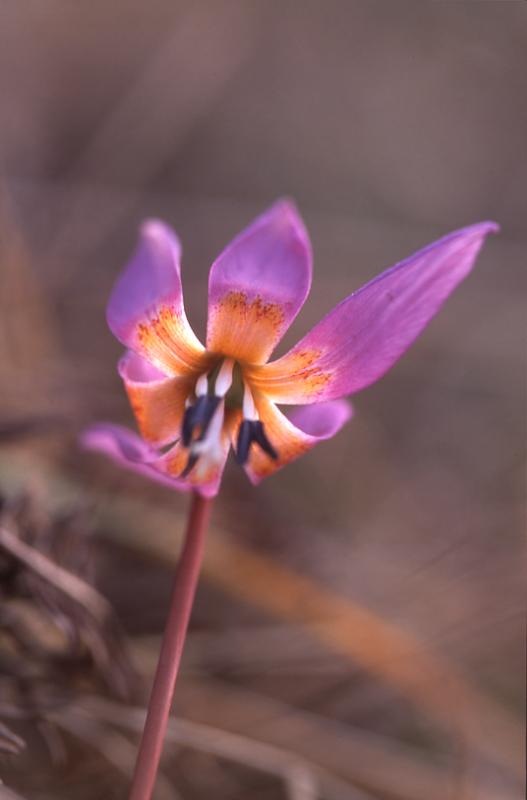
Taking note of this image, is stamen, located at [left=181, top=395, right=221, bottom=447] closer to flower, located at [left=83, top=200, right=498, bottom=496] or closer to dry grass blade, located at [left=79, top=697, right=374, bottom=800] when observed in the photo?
flower, located at [left=83, top=200, right=498, bottom=496]

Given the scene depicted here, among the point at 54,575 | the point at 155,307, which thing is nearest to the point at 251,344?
the point at 155,307

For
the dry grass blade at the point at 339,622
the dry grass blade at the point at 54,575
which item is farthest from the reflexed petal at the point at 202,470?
the dry grass blade at the point at 339,622

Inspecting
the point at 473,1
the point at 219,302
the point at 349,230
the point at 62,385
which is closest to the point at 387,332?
the point at 219,302

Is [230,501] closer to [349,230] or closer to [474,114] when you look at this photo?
[349,230]

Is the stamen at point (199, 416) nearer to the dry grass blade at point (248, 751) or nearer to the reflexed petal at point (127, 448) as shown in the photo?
the reflexed petal at point (127, 448)

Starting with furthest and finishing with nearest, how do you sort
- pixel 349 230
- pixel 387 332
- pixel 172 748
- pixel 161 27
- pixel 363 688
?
pixel 161 27 → pixel 349 230 → pixel 363 688 → pixel 172 748 → pixel 387 332
